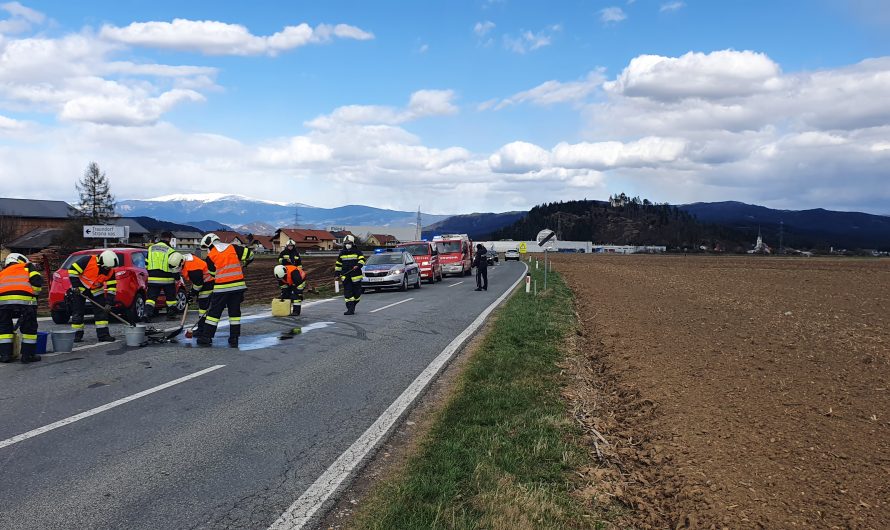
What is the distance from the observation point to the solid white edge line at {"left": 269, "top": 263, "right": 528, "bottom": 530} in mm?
3963

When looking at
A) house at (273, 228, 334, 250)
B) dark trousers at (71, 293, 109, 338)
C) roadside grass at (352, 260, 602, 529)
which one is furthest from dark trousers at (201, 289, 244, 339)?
house at (273, 228, 334, 250)

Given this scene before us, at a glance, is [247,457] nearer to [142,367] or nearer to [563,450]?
[563,450]

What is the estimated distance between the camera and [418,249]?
28.8 metres

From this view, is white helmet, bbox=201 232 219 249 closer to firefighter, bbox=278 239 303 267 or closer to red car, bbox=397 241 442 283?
→ firefighter, bbox=278 239 303 267

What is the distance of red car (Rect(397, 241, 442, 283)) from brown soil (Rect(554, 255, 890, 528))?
15.1 m

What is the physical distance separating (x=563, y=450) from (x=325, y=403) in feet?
8.93

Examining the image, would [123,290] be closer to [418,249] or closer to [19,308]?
[19,308]

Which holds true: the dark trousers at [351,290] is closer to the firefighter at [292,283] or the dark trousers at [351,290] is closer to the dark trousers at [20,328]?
the firefighter at [292,283]

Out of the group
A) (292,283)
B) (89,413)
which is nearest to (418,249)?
(292,283)

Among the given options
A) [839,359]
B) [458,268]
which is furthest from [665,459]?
[458,268]

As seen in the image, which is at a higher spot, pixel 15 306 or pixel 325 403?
pixel 15 306

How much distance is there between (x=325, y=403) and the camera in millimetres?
6711

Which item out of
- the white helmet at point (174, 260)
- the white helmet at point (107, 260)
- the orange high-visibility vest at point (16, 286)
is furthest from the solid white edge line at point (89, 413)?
the white helmet at point (174, 260)

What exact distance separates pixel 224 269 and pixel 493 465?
6.80 meters
